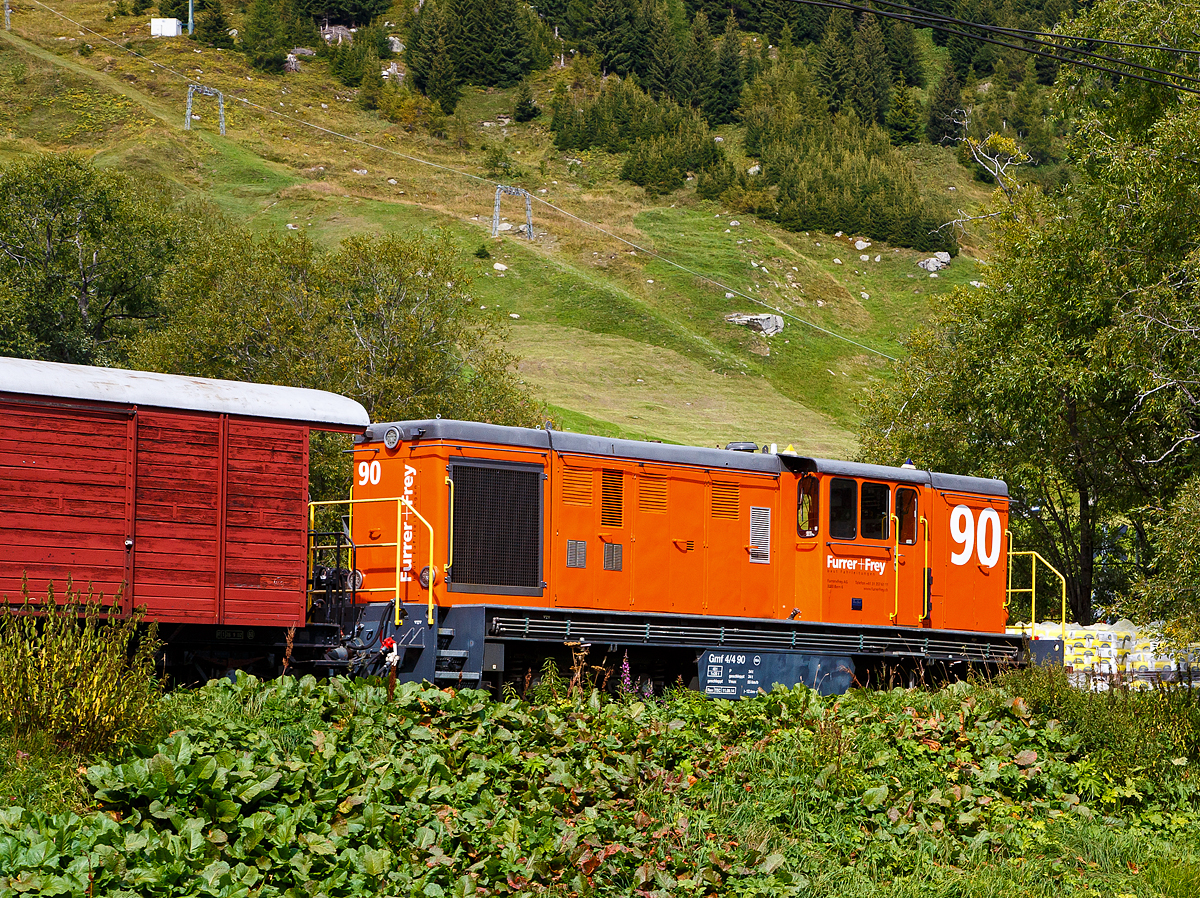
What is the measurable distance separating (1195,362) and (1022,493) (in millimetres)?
11735

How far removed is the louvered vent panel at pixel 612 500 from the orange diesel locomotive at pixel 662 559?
27 mm

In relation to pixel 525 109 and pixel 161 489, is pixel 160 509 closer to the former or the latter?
pixel 161 489

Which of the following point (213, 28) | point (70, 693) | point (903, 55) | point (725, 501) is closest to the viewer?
point (70, 693)

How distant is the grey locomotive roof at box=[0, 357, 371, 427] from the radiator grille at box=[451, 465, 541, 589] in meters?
1.65

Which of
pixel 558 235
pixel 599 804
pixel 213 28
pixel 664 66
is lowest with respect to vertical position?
pixel 599 804

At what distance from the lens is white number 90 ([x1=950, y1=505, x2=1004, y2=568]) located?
62.7 ft

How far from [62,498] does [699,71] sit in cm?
14988

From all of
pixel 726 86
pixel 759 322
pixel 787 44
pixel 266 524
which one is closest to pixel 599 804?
pixel 266 524

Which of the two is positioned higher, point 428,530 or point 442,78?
point 442,78

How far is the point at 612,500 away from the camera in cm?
1630

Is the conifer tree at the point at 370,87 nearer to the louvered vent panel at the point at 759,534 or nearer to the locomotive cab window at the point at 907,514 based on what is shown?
the locomotive cab window at the point at 907,514

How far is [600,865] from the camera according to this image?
879 cm

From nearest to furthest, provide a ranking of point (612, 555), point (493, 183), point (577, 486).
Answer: point (577, 486), point (612, 555), point (493, 183)

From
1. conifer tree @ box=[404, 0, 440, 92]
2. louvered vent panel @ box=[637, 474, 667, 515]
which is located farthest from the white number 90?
conifer tree @ box=[404, 0, 440, 92]
